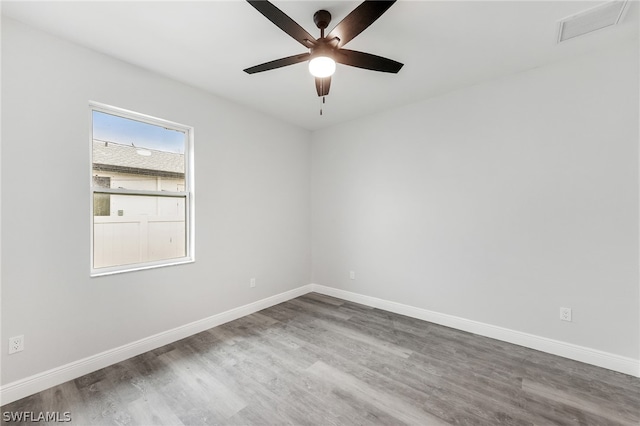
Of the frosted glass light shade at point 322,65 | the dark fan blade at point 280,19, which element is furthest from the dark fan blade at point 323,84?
the dark fan blade at point 280,19

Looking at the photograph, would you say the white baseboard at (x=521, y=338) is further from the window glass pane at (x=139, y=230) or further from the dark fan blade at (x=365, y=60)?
the dark fan blade at (x=365, y=60)

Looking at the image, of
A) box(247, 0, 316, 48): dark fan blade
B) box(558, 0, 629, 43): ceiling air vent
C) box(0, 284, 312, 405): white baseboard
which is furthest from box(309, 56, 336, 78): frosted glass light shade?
box(0, 284, 312, 405): white baseboard

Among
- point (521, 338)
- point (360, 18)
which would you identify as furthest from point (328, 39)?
point (521, 338)

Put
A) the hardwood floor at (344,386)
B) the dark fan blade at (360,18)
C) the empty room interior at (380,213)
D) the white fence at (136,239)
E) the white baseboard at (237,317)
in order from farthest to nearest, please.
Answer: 1. the white fence at (136,239)
2. the white baseboard at (237,317)
3. the empty room interior at (380,213)
4. the hardwood floor at (344,386)
5. the dark fan blade at (360,18)

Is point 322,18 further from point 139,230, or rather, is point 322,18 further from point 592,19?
point 139,230

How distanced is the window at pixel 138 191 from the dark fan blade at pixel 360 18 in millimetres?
2032

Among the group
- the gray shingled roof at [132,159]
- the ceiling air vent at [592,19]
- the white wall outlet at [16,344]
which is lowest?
the white wall outlet at [16,344]

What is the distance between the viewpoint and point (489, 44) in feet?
7.20

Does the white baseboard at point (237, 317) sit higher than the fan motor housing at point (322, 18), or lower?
lower

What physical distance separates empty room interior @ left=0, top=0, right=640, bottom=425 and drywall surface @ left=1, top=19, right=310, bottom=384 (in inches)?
0.6

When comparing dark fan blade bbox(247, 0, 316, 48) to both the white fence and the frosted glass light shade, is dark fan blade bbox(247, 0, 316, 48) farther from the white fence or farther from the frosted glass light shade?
the white fence

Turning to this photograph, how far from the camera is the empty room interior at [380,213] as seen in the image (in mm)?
1855

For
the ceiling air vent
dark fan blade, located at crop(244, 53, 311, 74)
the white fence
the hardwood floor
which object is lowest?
the hardwood floor

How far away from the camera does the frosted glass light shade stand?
1.80 m
